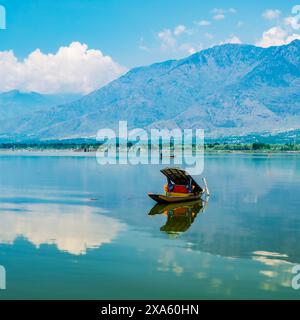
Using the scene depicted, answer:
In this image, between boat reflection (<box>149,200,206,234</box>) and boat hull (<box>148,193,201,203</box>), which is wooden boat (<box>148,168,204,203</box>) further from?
boat reflection (<box>149,200,206,234</box>)

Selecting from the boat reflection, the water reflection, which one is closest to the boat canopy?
the boat reflection

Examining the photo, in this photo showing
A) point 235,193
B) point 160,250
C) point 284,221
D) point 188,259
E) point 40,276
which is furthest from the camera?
point 235,193

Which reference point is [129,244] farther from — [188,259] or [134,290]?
[134,290]

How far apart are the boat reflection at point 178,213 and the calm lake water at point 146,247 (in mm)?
71

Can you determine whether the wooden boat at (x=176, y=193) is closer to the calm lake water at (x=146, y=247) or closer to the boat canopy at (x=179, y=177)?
the boat canopy at (x=179, y=177)

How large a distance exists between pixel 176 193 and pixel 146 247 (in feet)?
64.2

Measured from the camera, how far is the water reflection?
2870 cm

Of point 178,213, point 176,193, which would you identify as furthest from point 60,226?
point 176,193

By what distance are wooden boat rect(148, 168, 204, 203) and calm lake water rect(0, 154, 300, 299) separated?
1117mm
